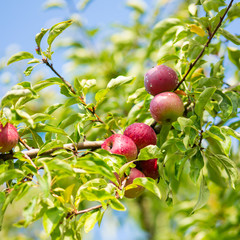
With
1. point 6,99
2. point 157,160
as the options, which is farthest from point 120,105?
point 6,99

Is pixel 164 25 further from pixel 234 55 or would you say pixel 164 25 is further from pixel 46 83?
pixel 46 83

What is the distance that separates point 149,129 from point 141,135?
59 millimetres

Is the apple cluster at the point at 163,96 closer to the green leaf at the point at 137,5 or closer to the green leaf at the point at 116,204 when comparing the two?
the green leaf at the point at 116,204

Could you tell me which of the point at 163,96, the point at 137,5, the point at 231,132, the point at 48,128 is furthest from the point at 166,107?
the point at 137,5

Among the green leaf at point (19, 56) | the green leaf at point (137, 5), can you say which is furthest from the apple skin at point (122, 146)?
the green leaf at point (137, 5)

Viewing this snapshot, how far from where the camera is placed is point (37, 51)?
53.8 inches

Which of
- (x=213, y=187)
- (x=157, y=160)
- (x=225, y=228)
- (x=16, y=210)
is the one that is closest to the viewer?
(x=157, y=160)

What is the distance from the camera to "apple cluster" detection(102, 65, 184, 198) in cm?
139

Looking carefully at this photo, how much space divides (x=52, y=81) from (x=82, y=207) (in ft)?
1.78

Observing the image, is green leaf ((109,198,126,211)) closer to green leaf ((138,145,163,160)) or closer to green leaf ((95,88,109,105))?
green leaf ((138,145,163,160))

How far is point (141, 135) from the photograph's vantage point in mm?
1473

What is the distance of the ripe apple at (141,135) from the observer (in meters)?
1.47

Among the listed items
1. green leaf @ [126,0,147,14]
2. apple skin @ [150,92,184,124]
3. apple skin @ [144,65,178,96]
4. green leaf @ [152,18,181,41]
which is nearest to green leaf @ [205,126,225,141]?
apple skin @ [150,92,184,124]

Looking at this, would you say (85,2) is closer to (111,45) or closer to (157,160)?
(111,45)
